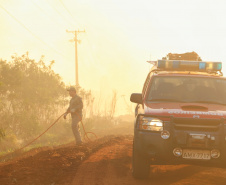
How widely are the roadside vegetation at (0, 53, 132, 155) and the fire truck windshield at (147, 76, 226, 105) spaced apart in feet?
47.0

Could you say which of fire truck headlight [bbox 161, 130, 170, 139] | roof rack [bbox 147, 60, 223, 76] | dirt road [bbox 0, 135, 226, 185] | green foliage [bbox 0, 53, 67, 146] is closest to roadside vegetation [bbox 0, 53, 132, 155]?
green foliage [bbox 0, 53, 67, 146]

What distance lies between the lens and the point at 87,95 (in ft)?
110

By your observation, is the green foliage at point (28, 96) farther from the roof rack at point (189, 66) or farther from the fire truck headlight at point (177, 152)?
the fire truck headlight at point (177, 152)

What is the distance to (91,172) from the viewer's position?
803 cm

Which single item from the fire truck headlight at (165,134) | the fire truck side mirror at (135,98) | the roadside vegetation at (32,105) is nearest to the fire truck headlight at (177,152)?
the fire truck headlight at (165,134)

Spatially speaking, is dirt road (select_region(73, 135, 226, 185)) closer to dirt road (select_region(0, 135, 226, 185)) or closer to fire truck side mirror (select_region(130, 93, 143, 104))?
dirt road (select_region(0, 135, 226, 185))

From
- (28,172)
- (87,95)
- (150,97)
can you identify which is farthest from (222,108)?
(87,95)

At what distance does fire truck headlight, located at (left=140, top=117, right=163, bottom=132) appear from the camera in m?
6.68

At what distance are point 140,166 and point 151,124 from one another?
89 cm

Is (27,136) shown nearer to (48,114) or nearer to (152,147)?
(48,114)

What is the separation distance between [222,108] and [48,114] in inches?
944

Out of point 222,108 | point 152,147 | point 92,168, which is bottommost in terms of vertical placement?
point 92,168

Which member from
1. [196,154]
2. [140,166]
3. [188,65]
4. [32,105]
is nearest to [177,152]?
[196,154]

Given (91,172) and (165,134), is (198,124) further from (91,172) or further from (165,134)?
(91,172)
